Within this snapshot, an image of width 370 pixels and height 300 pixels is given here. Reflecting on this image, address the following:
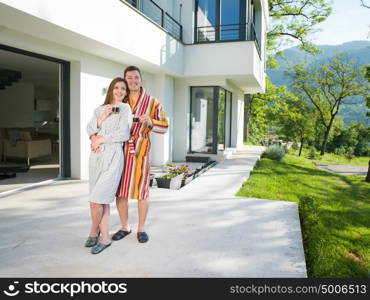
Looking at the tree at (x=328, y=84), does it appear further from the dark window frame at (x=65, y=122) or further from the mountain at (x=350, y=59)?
the dark window frame at (x=65, y=122)

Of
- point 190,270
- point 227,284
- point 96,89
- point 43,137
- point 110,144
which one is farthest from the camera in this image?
point 43,137

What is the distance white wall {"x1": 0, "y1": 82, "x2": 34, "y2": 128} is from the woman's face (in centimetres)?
1149

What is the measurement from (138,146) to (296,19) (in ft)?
70.2

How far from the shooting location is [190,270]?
9.45ft

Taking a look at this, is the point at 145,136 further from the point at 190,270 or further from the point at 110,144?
the point at 190,270

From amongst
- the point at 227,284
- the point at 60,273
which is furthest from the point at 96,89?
the point at 227,284

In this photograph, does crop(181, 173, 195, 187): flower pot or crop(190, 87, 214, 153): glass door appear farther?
crop(190, 87, 214, 153): glass door

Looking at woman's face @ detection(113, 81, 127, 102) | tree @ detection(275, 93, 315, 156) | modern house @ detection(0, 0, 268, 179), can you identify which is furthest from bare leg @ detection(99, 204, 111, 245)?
tree @ detection(275, 93, 315, 156)

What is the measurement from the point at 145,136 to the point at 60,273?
1.43 m

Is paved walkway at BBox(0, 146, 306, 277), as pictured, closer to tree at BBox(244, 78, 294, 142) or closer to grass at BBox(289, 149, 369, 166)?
tree at BBox(244, 78, 294, 142)

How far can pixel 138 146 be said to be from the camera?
3.31 meters

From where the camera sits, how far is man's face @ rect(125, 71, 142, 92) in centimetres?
336

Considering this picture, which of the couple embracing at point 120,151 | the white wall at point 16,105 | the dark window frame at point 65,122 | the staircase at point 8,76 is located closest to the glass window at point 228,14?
the dark window frame at point 65,122

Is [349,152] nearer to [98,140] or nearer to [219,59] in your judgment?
[219,59]
